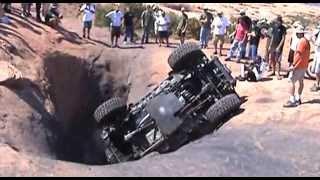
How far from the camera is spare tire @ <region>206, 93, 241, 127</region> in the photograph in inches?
601

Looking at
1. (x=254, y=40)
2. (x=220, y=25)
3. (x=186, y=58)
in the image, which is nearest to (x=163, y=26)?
(x=220, y=25)

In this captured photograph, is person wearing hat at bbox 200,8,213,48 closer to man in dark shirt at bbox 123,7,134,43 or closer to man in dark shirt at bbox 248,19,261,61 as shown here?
man in dark shirt at bbox 248,19,261,61

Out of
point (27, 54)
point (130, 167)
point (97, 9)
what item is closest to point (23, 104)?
point (27, 54)

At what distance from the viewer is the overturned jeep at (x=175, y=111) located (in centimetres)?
1509

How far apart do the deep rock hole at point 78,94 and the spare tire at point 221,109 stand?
170 inches

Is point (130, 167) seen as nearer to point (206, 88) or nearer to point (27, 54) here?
point (206, 88)

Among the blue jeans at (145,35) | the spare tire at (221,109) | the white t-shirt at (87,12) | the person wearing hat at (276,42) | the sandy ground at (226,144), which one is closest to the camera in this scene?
the sandy ground at (226,144)

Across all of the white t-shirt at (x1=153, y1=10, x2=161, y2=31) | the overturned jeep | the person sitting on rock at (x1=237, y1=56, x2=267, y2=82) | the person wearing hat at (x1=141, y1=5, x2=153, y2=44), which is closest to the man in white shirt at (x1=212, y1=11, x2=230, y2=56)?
the white t-shirt at (x1=153, y1=10, x2=161, y2=31)

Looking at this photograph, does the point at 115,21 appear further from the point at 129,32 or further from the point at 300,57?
the point at 300,57

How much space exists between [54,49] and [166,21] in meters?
3.82

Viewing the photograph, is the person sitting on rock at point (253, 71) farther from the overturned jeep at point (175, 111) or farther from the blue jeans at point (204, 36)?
the blue jeans at point (204, 36)

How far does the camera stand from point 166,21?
2283 cm

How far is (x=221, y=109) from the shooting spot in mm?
15289

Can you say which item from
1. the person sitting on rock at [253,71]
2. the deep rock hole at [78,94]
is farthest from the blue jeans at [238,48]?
the deep rock hole at [78,94]
